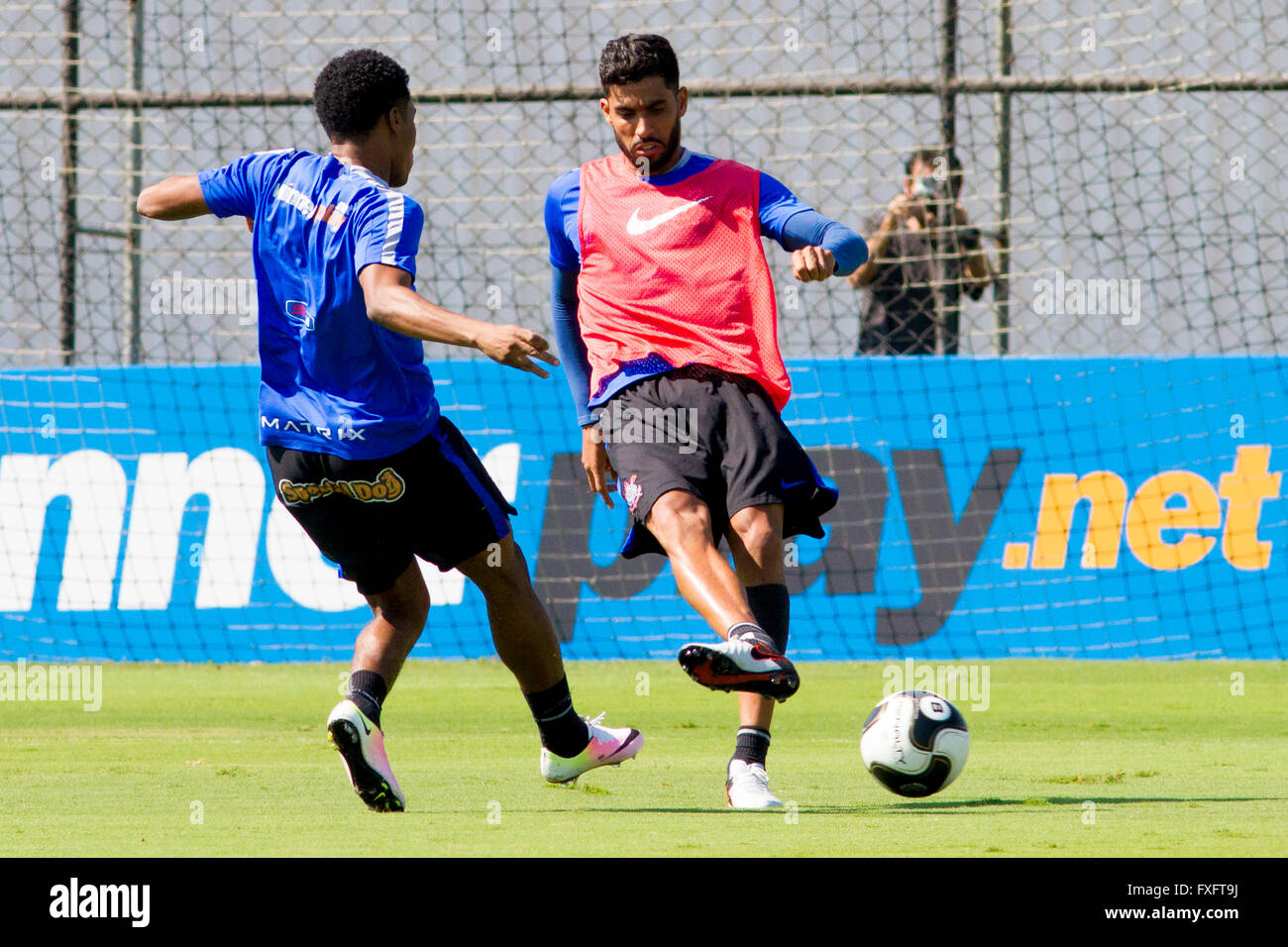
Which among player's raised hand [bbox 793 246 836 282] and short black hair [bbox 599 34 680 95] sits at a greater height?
short black hair [bbox 599 34 680 95]

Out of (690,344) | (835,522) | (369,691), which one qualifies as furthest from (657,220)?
(835,522)

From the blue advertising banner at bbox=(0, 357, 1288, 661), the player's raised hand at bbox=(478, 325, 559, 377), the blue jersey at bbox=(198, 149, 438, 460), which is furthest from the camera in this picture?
the blue advertising banner at bbox=(0, 357, 1288, 661)

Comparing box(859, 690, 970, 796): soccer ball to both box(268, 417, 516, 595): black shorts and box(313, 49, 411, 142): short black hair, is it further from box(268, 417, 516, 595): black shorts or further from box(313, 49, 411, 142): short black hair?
box(313, 49, 411, 142): short black hair

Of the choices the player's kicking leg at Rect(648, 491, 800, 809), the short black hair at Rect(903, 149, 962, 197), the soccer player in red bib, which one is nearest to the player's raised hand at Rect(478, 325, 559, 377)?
the player's kicking leg at Rect(648, 491, 800, 809)

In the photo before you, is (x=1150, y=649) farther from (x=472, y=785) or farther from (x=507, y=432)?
(x=472, y=785)

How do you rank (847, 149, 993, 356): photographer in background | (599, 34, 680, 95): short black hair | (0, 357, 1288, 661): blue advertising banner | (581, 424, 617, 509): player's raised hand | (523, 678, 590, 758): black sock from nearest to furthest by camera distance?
(599, 34, 680, 95): short black hair
(523, 678, 590, 758): black sock
(581, 424, 617, 509): player's raised hand
(0, 357, 1288, 661): blue advertising banner
(847, 149, 993, 356): photographer in background

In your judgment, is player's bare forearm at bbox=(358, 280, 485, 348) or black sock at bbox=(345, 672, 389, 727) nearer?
player's bare forearm at bbox=(358, 280, 485, 348)

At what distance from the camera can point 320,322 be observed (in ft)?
17.6

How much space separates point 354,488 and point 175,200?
104 centimetres

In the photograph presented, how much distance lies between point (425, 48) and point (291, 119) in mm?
1037

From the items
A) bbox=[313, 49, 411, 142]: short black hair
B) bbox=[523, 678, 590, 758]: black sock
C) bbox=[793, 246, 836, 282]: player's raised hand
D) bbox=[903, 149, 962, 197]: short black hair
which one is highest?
bbox=[903, 149, 962, 197]: short black hair

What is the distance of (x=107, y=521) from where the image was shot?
36.4ft

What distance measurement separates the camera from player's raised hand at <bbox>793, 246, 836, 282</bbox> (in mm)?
5184

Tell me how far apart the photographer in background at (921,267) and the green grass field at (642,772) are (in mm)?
2295
